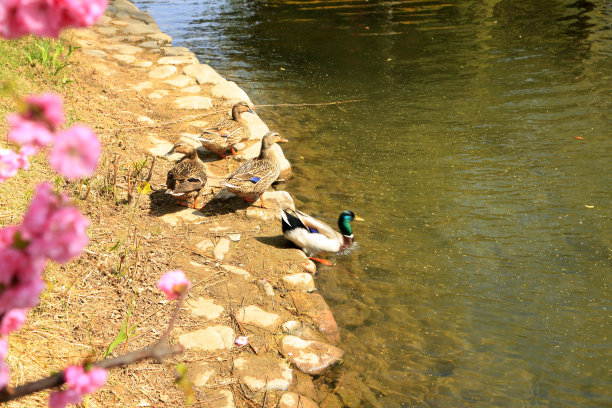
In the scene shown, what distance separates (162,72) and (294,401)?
801 centimetres

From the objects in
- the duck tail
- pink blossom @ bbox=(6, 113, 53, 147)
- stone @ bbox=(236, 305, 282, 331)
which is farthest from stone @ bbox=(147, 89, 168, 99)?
pink blossom @ bbox=(6, 113, 53, 147)

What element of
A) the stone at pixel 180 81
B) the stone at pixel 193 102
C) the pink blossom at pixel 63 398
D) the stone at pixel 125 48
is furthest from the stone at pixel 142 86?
the pink blossom at pixel 63 398

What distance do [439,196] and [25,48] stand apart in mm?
6526

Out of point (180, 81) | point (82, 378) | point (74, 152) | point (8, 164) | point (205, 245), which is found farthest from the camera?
point (180, 81)

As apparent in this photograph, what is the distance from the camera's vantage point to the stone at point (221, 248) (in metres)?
6.00

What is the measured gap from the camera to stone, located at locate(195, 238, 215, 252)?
6071 millimetres

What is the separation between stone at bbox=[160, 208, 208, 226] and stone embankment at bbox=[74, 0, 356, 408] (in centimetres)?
1

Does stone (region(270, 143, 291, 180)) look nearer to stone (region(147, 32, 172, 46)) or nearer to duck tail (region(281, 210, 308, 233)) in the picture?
duck tail (region(281, 210, 308, 233))

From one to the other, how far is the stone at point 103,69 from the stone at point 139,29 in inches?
117

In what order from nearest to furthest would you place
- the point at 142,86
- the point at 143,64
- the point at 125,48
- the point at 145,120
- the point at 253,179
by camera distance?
the point at 253,179 → the point at 145,120 → the point at 142,86 → the point at 143,64 → the point at 125,48

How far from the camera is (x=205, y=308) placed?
5.15 metres

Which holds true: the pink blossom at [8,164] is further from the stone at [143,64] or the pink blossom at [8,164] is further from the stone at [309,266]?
the stone at [143,64]

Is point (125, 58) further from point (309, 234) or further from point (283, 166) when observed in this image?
point (309, 234)

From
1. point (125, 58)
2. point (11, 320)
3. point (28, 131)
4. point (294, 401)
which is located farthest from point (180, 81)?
point (28, 131)
